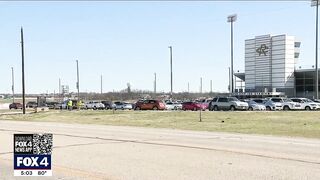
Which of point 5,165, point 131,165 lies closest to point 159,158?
point 131,165

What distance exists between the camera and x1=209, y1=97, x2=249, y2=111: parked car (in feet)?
171

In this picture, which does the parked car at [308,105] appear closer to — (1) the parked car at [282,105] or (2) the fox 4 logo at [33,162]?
(1) the parked car at [282,105]

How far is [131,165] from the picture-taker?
1205 cm

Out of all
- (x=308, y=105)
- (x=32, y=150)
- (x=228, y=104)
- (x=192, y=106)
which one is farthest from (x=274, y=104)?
(x=32, y=150)

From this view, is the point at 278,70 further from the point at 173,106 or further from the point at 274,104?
the point at 274,104

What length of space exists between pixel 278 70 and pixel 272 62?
1.87 m

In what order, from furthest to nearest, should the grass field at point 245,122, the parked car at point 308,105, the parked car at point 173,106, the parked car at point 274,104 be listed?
the parked car at point 173,106 < the parked car at point 274,104 < the parked car at point 308,105 < the grass field at point 245,122

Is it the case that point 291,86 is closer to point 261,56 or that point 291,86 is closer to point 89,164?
point 261,56

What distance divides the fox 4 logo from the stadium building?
282ft

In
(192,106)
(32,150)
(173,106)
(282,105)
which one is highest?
(32,150)

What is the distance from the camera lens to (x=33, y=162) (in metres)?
7.16

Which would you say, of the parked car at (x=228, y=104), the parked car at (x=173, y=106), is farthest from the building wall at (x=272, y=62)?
the parked car at (x=228, y=104)

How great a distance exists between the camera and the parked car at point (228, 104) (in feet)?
171

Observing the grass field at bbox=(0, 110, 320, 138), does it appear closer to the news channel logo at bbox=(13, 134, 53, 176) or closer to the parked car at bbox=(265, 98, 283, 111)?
the parked car at bbox=(265, 98, 283, 111)
